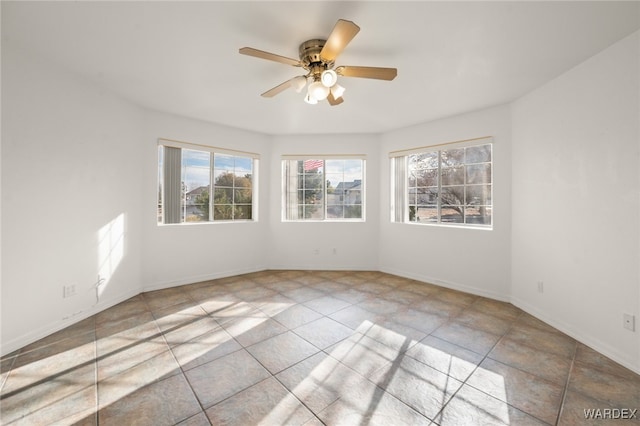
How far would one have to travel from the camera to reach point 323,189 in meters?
5.16

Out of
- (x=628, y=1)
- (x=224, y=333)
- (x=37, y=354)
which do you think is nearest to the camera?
(x=628, y=1)

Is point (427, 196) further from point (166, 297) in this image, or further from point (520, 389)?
point (166, 297)

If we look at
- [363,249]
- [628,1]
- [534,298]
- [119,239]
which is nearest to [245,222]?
[119,239]

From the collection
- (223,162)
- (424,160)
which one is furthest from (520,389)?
(223,162)

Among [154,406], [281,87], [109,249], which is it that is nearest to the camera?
[154,406]

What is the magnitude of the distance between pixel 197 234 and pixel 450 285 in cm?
404

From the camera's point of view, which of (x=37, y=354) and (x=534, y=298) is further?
(x=534, y=298)

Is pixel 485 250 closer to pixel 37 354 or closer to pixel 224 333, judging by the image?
pixel 224 333

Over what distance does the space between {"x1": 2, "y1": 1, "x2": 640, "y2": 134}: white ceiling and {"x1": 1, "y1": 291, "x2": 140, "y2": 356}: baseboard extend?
253cm

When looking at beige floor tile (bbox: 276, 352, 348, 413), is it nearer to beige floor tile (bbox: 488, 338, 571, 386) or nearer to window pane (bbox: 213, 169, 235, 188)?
beige floor tile (bbox: 488, 338, 571, 386)

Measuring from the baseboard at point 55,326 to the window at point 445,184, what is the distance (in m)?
4.34

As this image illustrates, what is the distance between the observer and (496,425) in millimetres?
1537

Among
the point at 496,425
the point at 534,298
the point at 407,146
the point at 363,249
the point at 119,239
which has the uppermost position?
the point at 407,146

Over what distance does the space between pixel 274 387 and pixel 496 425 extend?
1.38 m
